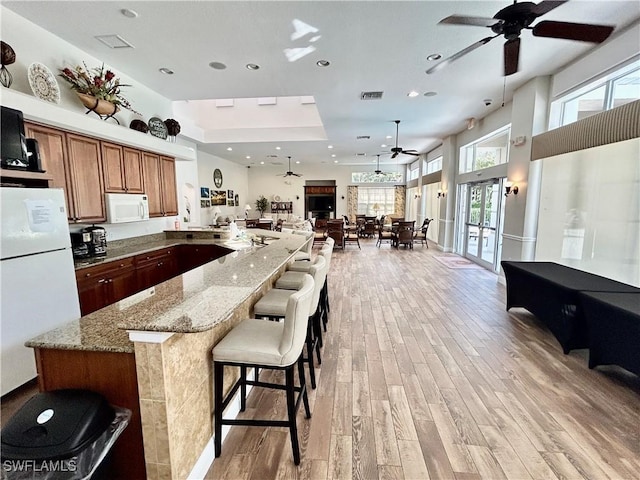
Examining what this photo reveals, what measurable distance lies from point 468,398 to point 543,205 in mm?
3862

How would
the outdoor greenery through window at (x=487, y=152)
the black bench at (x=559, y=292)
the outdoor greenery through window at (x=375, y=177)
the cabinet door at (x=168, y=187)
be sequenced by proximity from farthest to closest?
the outdoor greenery through window at (x=375, y=177)
the outdoor greenery through window at (x=487, y=152)
the cabinet door at (x=168, y=187)
the black bench at (x=559, y=292)

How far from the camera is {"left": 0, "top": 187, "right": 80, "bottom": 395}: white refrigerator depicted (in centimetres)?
211

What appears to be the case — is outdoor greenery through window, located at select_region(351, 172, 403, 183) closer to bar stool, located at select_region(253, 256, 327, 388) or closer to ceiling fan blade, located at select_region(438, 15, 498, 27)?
ceiling fan blade, located at select_region(438, 15, 498, 27)

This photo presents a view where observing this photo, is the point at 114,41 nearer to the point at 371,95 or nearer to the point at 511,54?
the point at 371,95

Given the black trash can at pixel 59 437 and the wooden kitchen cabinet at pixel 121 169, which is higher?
the wooden kitchen cabinet at pixel 121 169

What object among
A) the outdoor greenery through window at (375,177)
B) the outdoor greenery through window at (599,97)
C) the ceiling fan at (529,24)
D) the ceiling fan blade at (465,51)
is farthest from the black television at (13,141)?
the outdoor greenery through window at (375,177)

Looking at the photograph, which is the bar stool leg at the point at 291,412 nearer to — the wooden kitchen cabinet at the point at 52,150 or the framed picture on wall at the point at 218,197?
the wooden kitchen cabinet at the point at 52,150

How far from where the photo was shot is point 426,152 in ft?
36.7

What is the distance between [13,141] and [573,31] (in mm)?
4562

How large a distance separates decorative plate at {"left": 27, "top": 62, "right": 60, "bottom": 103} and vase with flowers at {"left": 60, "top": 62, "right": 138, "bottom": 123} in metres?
0.24

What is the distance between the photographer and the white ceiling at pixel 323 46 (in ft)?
9.16

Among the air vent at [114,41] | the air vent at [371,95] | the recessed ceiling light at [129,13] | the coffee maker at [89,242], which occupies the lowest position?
the coffee maker at [89,242]

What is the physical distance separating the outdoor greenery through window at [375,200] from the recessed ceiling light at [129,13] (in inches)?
477

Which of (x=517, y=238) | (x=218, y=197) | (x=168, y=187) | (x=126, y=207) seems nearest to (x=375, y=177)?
(x=218, y=197)
